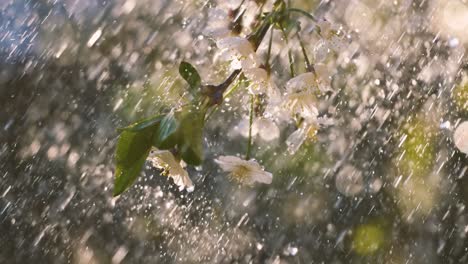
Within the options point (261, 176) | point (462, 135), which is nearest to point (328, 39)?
point (261, 176)

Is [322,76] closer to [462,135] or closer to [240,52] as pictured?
[240,52]

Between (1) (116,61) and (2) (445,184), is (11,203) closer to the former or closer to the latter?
(1) (116,61)

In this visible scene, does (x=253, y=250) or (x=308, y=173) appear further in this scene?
(x=253, y=250)

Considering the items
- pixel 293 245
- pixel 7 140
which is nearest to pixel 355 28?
pixel 293 245

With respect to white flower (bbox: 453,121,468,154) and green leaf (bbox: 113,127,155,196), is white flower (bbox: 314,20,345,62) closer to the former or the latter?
green leaf (bbox: 113,127,155,196)

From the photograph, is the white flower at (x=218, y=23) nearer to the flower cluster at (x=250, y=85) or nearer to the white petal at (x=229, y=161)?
the flower cluster at (x=250, y=85)

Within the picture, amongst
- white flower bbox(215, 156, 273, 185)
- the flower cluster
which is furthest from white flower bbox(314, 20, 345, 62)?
white flower bbox(215, 156, 273, 185)

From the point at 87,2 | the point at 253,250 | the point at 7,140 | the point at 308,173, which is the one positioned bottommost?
the point at 253,250
